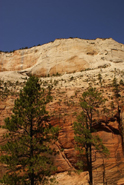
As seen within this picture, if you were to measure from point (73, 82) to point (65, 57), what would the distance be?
10.6 m

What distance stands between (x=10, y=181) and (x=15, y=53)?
36338 mm

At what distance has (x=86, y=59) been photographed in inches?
1368

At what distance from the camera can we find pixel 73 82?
2670cm

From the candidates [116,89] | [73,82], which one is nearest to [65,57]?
[73,82]

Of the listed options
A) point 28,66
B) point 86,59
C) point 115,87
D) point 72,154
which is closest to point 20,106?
Answer: point 72,154

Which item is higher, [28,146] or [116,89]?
[116,89]

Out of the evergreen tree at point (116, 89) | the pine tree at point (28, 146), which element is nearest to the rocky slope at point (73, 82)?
the evergreen tree at point (116, 89)

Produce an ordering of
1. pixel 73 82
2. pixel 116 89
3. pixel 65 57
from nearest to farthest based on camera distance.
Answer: pixel 116 89 → pixel 73 82 → pixel 65 57

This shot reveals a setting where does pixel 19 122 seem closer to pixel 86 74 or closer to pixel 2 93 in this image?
pixel 2 93

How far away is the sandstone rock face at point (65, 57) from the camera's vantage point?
34.1m

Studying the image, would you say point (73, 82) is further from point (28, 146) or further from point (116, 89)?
point (28, 146)

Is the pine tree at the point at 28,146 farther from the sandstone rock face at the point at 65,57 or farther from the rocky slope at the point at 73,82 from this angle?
the sandstone rock face at the point at 65,57

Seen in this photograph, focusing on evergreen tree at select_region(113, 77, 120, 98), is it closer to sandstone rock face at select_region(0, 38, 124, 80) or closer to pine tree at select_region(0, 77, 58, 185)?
sandstone rock face at select_region(0, 38, 124, 80)

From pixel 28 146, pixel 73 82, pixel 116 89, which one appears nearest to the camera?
pixel 28 146
